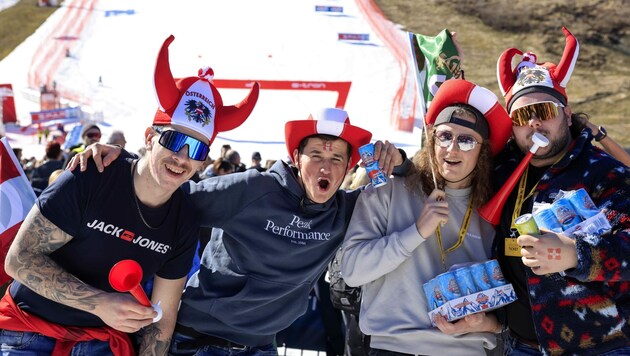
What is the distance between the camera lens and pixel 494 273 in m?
2.91

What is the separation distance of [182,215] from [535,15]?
34041 mm

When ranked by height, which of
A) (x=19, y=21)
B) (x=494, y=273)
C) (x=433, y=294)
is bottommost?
(x=19, y=21)

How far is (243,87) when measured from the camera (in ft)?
79.3

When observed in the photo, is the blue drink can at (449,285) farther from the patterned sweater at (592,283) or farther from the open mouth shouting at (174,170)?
the open mouth shouting at (174,170)

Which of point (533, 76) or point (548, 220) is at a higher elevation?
point (533, 76)

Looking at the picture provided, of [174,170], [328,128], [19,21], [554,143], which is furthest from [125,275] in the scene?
[19,21]

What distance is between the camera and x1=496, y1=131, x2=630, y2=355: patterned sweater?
2.58 metres

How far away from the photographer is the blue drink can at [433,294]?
9.59 feet

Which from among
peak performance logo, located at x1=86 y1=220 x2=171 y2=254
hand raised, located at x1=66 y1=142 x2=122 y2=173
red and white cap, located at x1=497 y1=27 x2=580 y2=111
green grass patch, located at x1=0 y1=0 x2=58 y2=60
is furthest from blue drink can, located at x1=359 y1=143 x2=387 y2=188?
green grass patch, located at x1=0 y1=0 x2=58 y2=60

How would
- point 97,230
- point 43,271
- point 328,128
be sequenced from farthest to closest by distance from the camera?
1. point 328,128
2. point 97,230
3. point 43,271

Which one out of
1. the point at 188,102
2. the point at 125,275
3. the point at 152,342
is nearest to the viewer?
the point at 125,275

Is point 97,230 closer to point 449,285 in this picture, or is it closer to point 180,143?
point 180,143

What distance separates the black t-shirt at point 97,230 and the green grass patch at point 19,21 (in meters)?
30.3

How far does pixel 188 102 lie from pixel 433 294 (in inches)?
54.3
